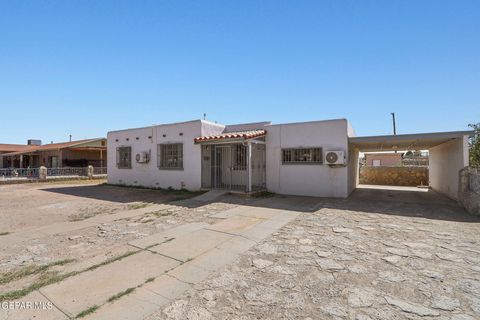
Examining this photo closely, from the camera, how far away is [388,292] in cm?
312

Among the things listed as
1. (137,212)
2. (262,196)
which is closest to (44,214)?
(137,212)

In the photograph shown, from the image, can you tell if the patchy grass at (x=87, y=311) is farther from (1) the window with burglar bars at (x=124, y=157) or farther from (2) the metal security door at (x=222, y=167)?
(1) the window with burglar bars at (x=124, y=157)

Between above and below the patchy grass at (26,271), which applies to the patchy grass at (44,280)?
above

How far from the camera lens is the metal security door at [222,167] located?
1304 cm

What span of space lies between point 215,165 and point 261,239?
8.29 m

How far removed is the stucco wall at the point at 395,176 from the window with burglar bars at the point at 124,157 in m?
18.0

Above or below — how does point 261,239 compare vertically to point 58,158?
below

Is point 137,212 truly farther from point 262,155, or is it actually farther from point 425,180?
point 425,180

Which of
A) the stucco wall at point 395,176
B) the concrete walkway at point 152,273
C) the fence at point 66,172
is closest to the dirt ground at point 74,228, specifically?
the concrete walkway at point 152,273

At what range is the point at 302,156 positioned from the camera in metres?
11.5

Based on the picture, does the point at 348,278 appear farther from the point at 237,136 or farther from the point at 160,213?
the point at 237,136

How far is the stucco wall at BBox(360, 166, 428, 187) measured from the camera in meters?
18.5

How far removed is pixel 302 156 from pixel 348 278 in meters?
8.32

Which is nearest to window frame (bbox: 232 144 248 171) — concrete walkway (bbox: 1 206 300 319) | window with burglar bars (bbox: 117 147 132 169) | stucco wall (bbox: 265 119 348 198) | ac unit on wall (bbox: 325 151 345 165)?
stucco wall (bbox: 265 119 348 198)
